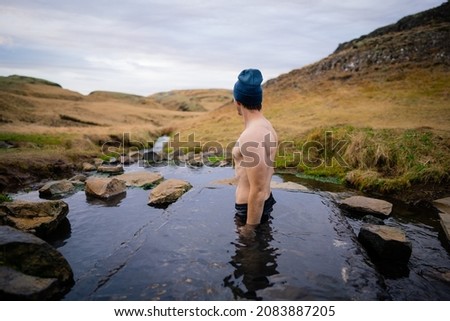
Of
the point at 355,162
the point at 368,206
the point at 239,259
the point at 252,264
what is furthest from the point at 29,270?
the point at 355,162


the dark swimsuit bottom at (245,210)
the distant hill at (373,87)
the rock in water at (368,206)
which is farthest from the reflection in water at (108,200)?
the distant hill at (373,87)

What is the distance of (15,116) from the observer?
29.7 meters

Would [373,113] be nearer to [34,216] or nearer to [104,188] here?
[104,188]

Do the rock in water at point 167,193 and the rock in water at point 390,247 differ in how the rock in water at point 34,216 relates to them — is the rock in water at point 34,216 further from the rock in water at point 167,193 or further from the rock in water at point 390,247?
the rock in water at point 390,247

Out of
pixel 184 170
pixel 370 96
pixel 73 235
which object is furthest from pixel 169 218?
pixel 370 96

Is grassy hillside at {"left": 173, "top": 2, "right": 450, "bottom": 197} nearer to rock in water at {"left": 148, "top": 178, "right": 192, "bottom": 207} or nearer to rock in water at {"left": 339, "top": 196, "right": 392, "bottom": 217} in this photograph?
rock in water at {"left": 339, "top": 196, "right": 392, "bottom": 217}

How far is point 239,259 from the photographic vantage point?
4.13 metres

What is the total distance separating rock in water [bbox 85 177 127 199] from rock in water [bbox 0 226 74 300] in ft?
18.0

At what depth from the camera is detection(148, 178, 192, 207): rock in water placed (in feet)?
28.9

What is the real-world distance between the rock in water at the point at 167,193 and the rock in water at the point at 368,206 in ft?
14.8

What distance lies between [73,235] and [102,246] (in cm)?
108

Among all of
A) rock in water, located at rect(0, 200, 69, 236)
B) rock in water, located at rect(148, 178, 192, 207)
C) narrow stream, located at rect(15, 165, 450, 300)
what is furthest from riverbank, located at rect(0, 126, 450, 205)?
rock in water, located at rect(148, 178, 192, 207)

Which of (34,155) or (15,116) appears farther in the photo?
(15,116)

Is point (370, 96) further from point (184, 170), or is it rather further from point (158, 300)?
point (158, 300)
